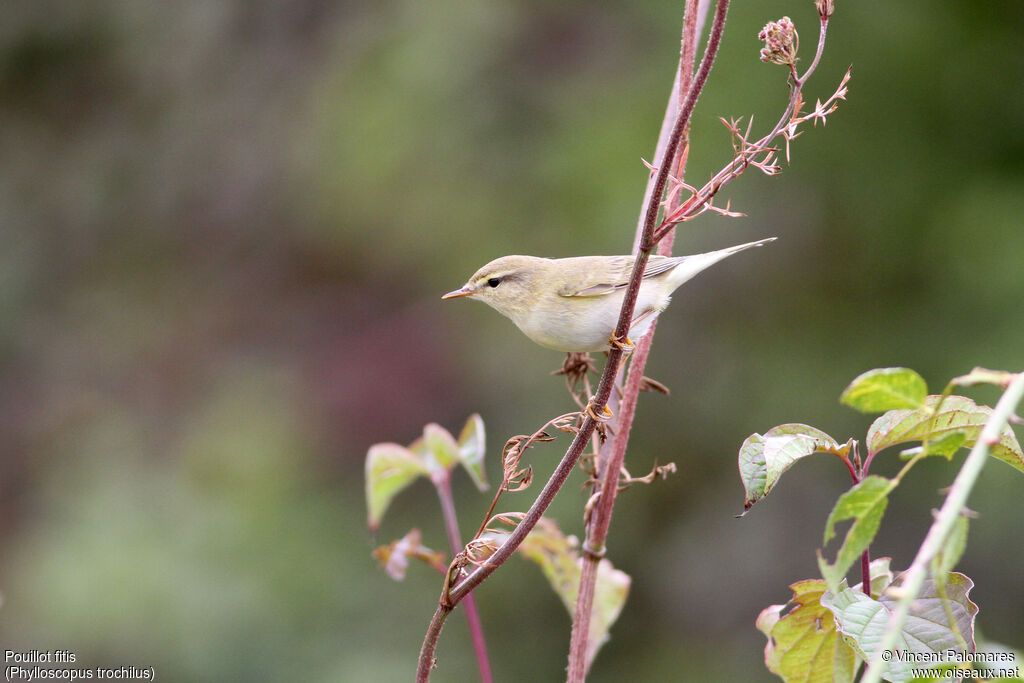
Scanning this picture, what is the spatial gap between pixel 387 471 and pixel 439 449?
126mm

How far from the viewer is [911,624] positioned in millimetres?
972

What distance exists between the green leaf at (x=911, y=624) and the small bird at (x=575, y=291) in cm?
88

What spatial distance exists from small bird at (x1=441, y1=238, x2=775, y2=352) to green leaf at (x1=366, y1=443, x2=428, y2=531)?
1.65 feet

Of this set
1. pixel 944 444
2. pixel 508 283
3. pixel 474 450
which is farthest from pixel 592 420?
pixel 508 283

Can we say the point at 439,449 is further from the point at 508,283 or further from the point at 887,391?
the point at 508,283

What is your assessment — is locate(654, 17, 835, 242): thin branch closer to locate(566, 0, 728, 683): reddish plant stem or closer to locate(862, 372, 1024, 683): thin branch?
locate(566, 0, 728, 683): reddish plant stem

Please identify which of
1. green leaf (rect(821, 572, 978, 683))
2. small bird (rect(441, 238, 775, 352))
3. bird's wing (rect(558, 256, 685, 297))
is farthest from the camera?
bird's wing (rect(558, 256, 685, 297))

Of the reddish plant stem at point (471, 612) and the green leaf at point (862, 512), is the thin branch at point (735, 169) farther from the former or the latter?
the reddish plant stem at point (471, 612)

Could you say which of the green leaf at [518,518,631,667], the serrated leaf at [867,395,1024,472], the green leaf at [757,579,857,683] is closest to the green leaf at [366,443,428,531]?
the green leaf at [518,518,631,667]

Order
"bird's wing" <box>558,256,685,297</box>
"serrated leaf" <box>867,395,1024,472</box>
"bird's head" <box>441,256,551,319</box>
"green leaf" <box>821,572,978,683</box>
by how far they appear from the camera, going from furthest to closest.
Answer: "bird's head" <box>441,256,551,319</box>, "bird's wing" <box>558,256,685,297</box>, "serrated leaf" <box>867,395,1024,472</box>, "green leaf" <box>821,572,978,683</box>

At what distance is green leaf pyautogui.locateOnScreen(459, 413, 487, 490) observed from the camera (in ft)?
4.45

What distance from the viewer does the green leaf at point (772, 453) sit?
36.8 inches

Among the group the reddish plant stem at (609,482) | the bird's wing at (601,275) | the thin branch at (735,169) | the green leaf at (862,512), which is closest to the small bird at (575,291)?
the bird's wing at (601,275)

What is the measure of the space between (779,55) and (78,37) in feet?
19.9
